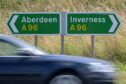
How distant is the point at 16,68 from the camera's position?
12281mm

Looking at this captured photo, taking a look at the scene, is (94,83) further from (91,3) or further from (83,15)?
(91,3)

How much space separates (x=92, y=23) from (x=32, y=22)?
178 cm

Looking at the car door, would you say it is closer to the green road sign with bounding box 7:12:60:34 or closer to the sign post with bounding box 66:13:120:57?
the green road sign with bounding box 7:12:60:34

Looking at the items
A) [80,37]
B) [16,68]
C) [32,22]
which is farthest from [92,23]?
[16,68]

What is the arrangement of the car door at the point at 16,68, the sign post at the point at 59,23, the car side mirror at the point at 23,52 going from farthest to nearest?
the sign post at the point at 59,23 → the car side mirror at the point at 23,52 → the car door at the point at 16,68

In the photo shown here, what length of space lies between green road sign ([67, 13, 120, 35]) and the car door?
19.0 ft

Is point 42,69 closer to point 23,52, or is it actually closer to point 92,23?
point 23,52

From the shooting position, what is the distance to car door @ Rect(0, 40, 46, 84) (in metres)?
12.2

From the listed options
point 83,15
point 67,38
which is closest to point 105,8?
point 67,38

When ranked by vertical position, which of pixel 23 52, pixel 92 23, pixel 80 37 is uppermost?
pixel 92 23

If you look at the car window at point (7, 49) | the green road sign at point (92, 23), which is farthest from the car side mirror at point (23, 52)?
the green road sign at point (92, 23)

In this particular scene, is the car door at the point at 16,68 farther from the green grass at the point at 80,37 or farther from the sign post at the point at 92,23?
the sign post at the point at 92,23

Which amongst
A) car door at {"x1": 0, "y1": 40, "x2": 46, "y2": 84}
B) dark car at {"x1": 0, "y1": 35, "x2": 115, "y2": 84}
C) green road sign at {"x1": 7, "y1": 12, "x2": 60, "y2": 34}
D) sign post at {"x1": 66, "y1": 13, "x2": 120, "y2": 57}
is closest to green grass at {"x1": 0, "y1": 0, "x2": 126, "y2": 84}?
sign post at {"x1": 66, "y1": 13, "x2": 120, "y2": 57}

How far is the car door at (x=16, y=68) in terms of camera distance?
12188mm
